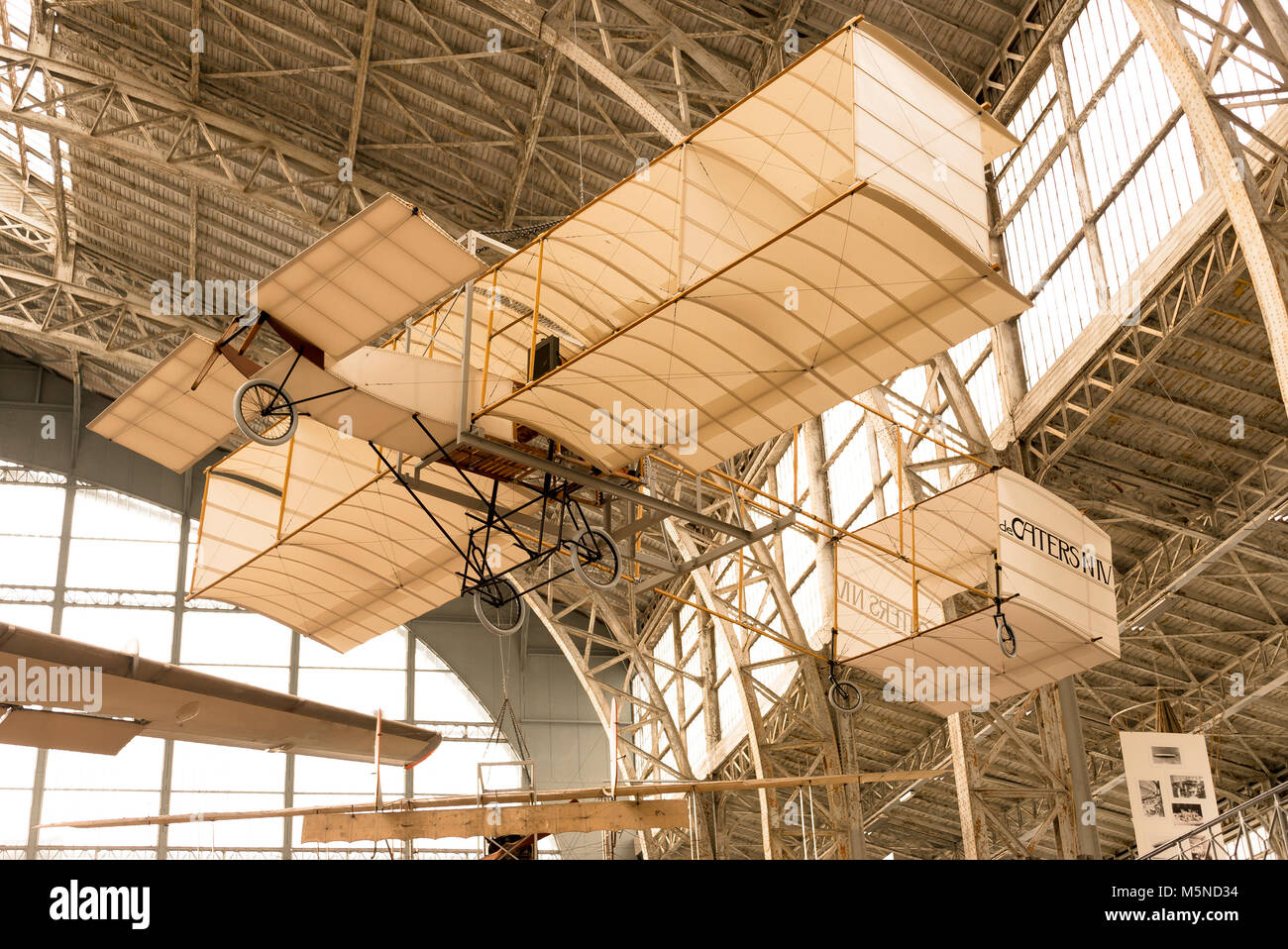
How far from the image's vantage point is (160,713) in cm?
1575

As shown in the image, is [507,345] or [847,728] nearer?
[507,345]

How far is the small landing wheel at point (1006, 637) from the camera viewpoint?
16.5 meters

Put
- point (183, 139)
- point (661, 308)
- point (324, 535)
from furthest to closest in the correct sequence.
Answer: point (183, 139)
point (324, 535)
point (661, 308)

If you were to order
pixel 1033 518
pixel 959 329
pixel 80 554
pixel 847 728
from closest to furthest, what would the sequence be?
pixel 959 329 → pixel 1033 518 → pixel 847 728 → pixel 80 554

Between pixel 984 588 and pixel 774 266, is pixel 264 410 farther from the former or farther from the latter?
pixel 984 588

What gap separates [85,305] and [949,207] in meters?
28.9

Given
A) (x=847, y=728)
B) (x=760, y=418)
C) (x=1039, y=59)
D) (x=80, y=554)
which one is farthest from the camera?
(x=80, y=554)

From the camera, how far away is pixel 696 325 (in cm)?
1291

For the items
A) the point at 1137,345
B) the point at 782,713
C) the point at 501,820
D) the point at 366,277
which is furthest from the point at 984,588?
the point at 366,277

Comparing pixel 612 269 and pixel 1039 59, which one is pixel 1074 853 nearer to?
pixel 612 269

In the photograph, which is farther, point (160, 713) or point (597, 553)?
point (160, 713)

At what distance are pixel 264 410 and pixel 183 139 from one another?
14.3m

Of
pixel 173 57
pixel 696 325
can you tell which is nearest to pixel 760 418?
pixel 696 325

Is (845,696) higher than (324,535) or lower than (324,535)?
lower
